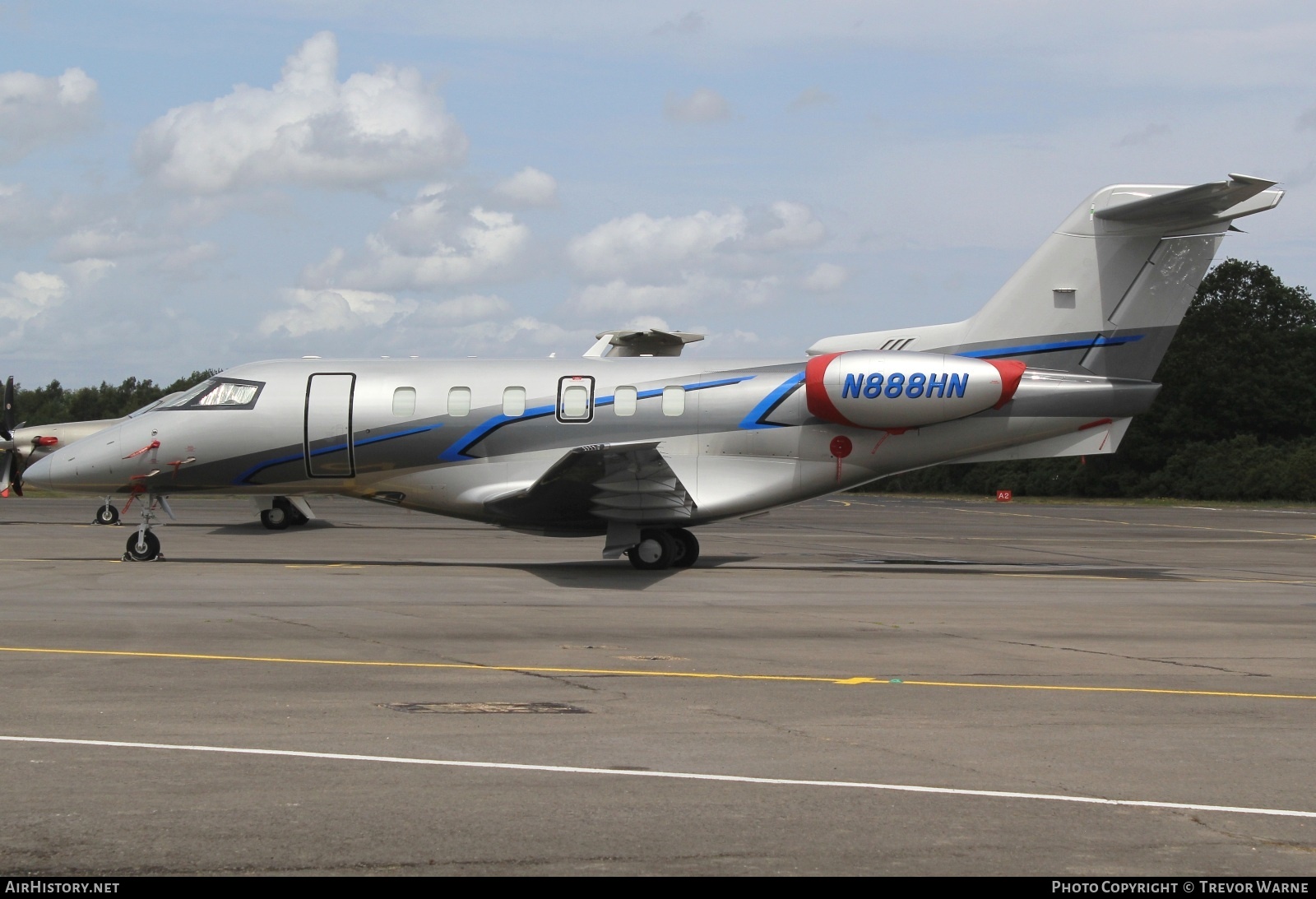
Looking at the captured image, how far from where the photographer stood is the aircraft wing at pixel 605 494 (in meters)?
18.9

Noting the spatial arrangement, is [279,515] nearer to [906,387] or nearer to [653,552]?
[653,552]

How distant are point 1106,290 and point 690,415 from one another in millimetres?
6739

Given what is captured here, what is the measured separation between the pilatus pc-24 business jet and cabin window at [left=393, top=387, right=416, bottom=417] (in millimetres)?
43

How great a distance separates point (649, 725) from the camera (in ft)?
28.0

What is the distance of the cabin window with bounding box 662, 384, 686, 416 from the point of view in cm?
2064

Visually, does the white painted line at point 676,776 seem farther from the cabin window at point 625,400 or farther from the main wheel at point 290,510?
the main wheel at point 290,510

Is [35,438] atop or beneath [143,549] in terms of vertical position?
atop

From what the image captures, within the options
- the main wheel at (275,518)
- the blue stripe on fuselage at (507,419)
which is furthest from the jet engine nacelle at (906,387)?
the main wheel at (275,518)

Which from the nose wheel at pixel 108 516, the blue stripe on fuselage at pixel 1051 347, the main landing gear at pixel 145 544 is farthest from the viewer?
the nose wheel at pixel 108 516

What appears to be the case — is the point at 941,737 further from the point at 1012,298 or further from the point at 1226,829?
the point at 1012,298

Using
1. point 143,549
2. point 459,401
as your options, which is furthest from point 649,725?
point 143,549

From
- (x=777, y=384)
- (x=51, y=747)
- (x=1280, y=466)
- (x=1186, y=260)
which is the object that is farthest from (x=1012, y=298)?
(x=1280, y=466)

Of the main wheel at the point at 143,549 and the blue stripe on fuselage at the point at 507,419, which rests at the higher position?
the blue stripe on fuselage at the point at 507,419

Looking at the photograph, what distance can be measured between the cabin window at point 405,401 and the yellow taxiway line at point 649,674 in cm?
981
